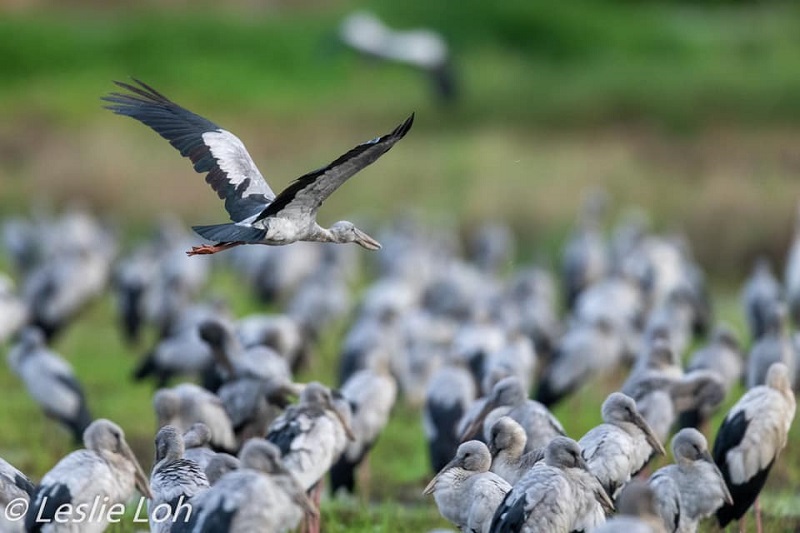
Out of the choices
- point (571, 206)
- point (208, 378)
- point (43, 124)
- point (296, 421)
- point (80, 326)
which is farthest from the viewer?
point (43, 124)

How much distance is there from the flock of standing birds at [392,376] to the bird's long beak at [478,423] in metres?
0.02

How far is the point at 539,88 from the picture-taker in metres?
25.8

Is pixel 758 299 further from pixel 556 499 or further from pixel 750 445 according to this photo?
pixel 556 499

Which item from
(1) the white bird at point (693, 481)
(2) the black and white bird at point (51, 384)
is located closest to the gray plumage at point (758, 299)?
(2) the black and white bird at point (51, 384)

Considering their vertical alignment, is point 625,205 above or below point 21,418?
above

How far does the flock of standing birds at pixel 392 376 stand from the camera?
5.86 m

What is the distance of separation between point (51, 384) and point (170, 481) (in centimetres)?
414

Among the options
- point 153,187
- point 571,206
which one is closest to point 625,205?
A: point 571,206

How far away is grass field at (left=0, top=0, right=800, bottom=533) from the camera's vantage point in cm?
1200

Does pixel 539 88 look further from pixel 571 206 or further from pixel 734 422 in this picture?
pixel 734 422

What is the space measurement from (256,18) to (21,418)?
22.9 m

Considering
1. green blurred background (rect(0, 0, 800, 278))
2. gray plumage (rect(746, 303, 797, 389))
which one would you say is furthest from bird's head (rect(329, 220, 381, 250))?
green blurred background (rect(0, 0, 800, 278))

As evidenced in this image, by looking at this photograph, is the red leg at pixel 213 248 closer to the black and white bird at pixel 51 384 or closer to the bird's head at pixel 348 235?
the bird's head at pixel 348 235

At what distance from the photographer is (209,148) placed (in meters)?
7.18
